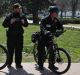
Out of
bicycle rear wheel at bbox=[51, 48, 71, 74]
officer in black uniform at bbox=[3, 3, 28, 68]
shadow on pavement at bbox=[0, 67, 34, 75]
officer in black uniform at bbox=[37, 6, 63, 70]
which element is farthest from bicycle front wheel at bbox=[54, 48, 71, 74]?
officer in black uniform at bbox=[3, 3, 28, 68]


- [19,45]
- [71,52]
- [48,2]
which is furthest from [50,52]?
[48,2]

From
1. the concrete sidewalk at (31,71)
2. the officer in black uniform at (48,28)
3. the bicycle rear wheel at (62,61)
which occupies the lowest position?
the concrete sidewalk at (31,71)

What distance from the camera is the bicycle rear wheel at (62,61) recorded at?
30.3 ft

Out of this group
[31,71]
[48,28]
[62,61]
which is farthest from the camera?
[31,71]

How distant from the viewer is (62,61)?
367 inches

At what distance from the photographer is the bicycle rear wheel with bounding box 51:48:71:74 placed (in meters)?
9.23

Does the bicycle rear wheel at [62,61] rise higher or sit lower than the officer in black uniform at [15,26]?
lower

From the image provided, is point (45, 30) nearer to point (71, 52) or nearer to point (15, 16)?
point (15, 16)

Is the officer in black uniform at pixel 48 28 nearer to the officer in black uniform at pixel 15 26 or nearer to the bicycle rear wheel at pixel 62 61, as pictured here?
the bicycle rear wheel at pixel 62 61

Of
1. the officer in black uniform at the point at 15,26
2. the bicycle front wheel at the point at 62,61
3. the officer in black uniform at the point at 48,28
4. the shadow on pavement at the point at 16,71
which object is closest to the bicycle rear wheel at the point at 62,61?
the bicycle front wheel at the point at 62,61

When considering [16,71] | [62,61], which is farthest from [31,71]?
[62,61]

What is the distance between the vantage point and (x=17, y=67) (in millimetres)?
10039

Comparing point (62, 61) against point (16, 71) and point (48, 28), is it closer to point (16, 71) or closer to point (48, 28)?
point (48, 28)

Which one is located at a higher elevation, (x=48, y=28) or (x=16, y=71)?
(x=48, y=28)
